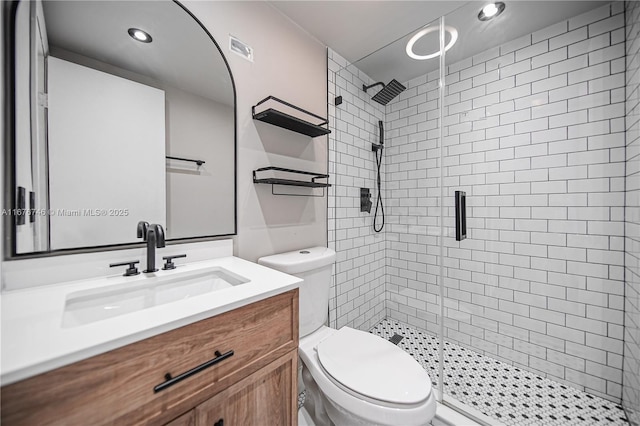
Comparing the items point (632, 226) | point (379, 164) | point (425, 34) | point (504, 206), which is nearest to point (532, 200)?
point (504, 206)

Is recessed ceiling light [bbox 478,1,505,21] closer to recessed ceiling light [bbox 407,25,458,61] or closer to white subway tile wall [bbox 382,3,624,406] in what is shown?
recessed ceiling light [bbox 407,25,458,61]

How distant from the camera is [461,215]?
1.73 meters

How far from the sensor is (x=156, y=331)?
582 mm

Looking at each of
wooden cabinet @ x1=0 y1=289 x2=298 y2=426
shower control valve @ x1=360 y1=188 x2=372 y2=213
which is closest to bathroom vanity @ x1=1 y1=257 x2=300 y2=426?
wooden cabinet @ x1=0 y1=289 x2=298 y2=426

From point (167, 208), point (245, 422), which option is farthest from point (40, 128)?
point (245, 422)

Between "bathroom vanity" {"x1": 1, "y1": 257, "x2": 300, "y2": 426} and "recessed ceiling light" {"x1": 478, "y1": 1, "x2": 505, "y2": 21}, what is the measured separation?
2026 millimetres

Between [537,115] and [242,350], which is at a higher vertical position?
[537,115]

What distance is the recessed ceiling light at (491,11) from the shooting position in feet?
4.98

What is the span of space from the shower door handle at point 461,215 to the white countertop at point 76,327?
4.38ft

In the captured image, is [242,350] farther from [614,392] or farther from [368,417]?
[614,392]

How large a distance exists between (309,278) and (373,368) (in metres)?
0.51

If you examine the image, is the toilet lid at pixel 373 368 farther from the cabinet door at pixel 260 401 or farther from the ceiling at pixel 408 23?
the ceiling at pixel 408 23

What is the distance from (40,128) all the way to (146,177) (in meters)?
0.33

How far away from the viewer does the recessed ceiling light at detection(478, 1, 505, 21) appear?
1.52 meters
